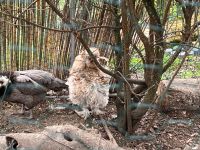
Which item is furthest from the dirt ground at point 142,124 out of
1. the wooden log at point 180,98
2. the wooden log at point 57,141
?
the wooden log at point 57,141

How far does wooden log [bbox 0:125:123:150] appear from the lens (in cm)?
105

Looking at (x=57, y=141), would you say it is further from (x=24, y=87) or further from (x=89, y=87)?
(x=24, y=87)

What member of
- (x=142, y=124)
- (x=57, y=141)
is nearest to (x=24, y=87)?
(x=142, y=124)

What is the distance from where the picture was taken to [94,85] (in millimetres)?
2619

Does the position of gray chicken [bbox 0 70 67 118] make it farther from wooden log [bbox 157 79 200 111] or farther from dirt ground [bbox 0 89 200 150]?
wooden log [bbox 157 79 200 111]

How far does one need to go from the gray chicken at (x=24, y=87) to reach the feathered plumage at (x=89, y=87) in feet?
0.87

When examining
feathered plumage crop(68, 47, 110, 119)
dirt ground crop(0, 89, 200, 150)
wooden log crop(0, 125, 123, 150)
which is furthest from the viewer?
feathered plumage crop(68, 47, 110, 119)

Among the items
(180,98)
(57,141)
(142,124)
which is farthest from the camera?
(180,98)

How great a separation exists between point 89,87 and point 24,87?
18.1 inches

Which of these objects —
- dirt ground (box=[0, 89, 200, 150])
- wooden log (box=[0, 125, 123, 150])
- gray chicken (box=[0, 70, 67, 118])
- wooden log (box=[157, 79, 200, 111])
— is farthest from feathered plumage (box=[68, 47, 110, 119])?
wooden log (box=[0, 125, 123, 150])

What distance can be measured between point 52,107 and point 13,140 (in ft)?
5.91

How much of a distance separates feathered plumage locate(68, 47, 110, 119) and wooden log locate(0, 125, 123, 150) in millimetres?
1506

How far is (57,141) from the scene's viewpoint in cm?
106

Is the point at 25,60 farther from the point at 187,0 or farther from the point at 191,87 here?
the point at 187,0
